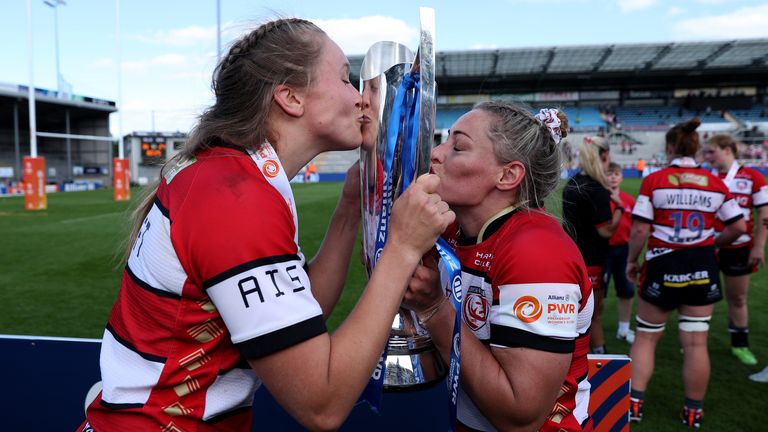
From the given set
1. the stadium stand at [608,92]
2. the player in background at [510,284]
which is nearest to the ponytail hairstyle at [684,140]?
the player in background at [510,284]

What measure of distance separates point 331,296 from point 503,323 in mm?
607

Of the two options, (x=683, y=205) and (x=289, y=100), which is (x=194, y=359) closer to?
(x=289, y=100)

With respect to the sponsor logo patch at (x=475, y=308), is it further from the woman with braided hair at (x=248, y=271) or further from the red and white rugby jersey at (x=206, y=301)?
the red and white rugby jersey at (x=206, y=301)

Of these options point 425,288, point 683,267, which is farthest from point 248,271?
point 683,267

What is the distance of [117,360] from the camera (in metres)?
1.30

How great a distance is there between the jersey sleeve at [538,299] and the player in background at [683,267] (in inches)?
112

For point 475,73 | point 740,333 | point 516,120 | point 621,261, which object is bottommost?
point 740,333

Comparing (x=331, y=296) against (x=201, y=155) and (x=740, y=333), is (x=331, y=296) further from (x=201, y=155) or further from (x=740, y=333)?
(x=740, y=333)

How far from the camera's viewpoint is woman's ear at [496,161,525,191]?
66.4 inches

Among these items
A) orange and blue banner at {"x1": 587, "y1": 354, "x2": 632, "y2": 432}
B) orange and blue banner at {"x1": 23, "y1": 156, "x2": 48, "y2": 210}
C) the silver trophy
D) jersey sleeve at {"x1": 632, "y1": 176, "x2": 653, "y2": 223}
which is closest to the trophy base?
the silver trophy

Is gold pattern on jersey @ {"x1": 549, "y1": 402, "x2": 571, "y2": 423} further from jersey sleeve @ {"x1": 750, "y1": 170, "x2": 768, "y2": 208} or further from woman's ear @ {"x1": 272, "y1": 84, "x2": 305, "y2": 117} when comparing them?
jersey sleeve @ {"x1": 750, "y1": 170, "x2": 768, "y2": 208}

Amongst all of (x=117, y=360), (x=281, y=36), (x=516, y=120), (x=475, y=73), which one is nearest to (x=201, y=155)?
(x=281, y=36)

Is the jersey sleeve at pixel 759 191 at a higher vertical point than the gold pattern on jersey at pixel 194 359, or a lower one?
higher

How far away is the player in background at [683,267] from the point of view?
148 inches
